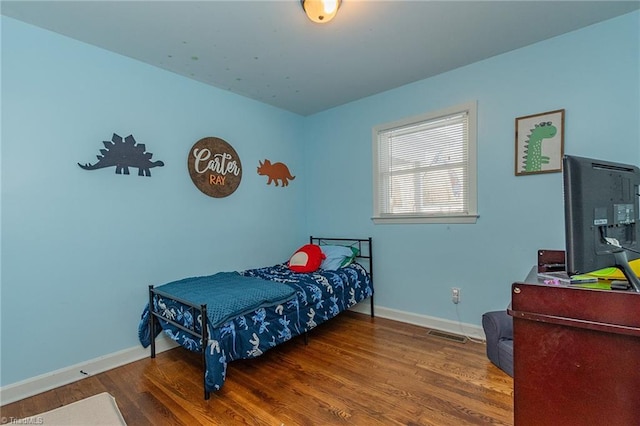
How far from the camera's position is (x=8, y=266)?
77.5 inches

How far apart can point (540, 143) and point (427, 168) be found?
934 mm

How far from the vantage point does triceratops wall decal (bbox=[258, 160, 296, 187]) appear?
140 inches

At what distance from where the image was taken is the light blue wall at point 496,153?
2.20 metres

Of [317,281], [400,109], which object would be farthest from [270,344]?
[400,109]

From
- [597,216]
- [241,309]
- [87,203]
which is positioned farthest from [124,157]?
[597,216]

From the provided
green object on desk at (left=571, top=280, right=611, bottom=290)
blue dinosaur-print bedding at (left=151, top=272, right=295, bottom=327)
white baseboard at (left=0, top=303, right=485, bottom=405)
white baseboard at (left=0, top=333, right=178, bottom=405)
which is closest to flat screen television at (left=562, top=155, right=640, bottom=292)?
green object on desk at (left=571, top=280, right=611, bottom=290)

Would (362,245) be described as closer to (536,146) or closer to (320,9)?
(536,146)

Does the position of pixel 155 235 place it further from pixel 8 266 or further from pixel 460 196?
pixel 460 196

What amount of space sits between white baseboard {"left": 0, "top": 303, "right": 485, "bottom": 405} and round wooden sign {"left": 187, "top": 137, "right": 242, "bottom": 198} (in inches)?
54.8

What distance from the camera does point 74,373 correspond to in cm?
220

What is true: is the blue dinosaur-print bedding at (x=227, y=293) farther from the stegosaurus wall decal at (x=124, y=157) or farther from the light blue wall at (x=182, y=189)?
the stegosaurus wall decal at (x=124, y=157)

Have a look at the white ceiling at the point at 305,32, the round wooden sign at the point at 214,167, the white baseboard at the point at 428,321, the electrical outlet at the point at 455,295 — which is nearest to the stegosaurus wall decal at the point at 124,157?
the round wooden sign at the point at 214,167

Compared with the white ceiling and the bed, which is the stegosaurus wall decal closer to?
the white ceiling

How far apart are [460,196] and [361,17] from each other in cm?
176
